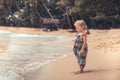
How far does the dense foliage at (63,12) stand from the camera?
102 feet

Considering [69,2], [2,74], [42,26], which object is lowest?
[42,26]

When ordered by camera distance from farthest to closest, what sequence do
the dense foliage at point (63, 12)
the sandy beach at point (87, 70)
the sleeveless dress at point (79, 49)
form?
the dense foliage at point (63, 12)
the sleeveless dress at point (79, 49)
the sandy beach at point (87, 70)

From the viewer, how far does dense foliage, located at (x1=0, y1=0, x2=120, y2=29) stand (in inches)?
1224

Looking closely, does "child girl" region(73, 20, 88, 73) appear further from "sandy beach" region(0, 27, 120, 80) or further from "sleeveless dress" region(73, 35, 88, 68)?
"sandy beach" region(0, 27, 120, 80)

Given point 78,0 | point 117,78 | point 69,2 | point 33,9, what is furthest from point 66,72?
point 33,9

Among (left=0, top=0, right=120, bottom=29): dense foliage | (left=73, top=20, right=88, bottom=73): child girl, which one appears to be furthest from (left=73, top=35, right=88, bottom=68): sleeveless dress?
(left=0, top=0, right=120, bottom=29): dense foliage

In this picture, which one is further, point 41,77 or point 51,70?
point 51,70

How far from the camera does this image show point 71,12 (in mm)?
32688

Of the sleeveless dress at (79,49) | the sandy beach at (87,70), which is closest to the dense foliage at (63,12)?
the sandy beach at (87,70)

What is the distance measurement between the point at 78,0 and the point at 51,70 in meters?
21.5

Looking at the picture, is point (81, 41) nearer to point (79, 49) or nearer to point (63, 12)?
point (79, 49)

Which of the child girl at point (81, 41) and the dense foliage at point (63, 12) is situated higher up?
the child girl at point (81, 41)

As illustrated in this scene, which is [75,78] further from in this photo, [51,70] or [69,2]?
[69,2]

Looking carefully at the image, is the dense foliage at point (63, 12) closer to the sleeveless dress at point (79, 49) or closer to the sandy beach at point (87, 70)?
the sandy beach at point (87, 70)
